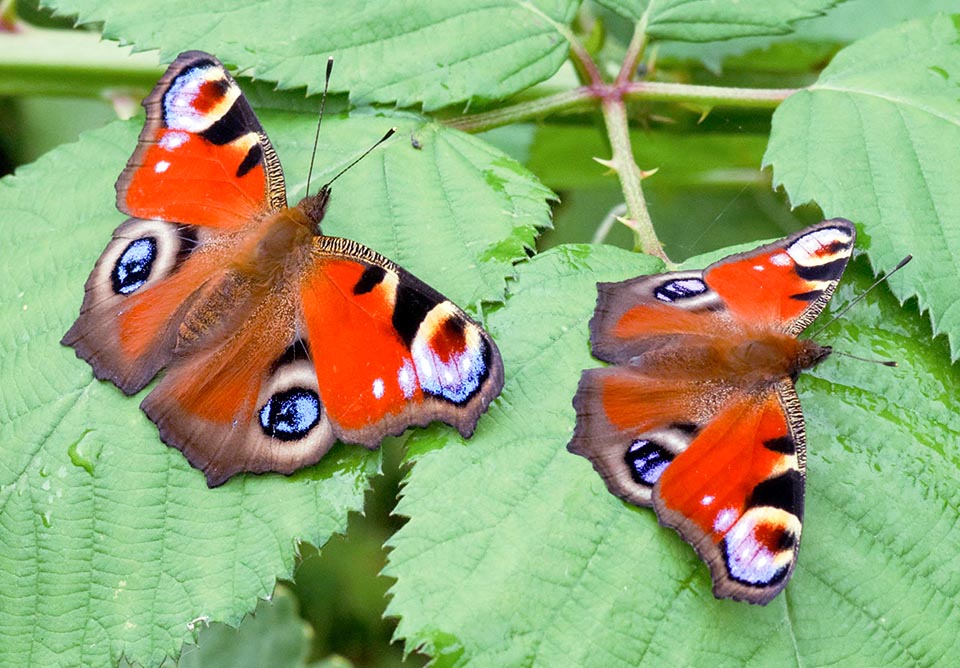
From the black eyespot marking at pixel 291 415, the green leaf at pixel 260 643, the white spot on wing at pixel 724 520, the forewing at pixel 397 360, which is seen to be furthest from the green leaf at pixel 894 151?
the green leaf at pixel 260 643

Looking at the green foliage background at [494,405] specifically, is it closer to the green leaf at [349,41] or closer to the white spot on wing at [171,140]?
the green leaf at [349,41]

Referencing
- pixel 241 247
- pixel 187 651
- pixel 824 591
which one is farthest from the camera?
pixel 187 651

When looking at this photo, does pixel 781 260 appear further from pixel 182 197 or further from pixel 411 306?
pixel 182 197

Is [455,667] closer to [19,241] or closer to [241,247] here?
[241,247]

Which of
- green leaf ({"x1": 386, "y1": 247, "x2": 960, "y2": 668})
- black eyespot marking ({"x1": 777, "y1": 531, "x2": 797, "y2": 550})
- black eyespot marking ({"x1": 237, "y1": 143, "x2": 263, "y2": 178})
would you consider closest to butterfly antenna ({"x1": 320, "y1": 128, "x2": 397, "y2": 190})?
black eyespot marking ({"x1": 237, "y1": 143, "x2": 263, "y2": 178})

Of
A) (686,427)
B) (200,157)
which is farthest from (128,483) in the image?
(686,427)

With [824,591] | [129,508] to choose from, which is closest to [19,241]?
[129,508]
